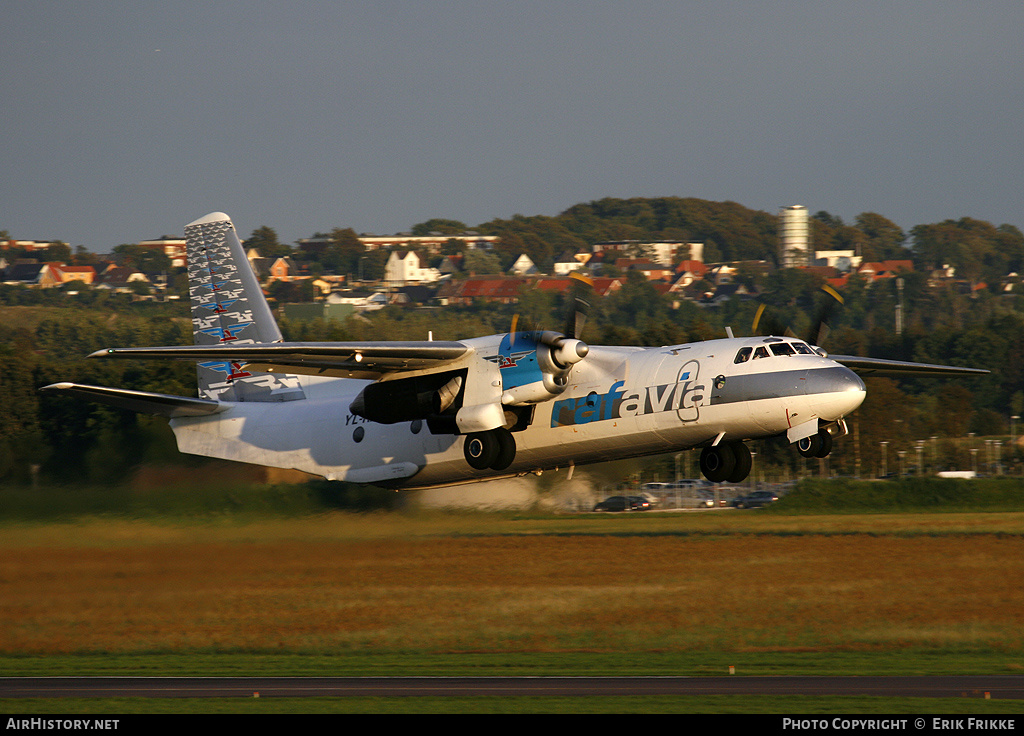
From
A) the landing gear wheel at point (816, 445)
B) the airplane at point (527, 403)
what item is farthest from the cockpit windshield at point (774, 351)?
the landing gear wheel at point (816, 445)

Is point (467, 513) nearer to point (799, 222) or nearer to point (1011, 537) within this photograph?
point (1011, 537)

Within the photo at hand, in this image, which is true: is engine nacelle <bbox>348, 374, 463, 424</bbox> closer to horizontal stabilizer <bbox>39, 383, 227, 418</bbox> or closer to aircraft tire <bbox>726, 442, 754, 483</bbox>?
horizontal stabilizer <bbox>39, 383, 227, 418</bbox>

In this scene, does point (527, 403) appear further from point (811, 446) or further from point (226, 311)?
point (226, 311)

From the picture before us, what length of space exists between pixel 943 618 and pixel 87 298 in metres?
125

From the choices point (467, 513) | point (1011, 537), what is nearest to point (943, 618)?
point (467, 513)

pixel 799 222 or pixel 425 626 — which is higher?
pixel 799 222

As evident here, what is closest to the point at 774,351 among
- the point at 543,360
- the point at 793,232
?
the point at 543,360

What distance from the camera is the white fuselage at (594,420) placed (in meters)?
21.5

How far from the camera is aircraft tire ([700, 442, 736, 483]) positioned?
77.7 feet

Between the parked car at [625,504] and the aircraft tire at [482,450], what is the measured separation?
27721 mm

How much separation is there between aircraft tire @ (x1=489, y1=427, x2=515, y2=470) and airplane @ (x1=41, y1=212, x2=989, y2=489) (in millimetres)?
28

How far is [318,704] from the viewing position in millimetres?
16984

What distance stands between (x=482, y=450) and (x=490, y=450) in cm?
17

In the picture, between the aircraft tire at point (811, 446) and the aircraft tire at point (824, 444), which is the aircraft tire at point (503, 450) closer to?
the aircraft tire at point (811, 446)
